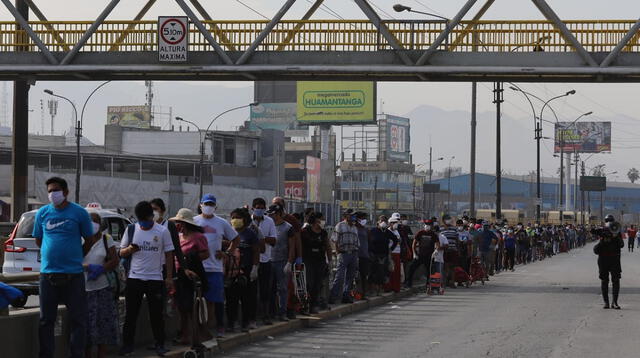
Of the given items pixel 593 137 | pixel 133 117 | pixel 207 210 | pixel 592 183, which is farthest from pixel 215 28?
pixel 593 137

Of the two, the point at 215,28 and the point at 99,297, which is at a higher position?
the point at 215,28

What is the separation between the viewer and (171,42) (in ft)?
86.9

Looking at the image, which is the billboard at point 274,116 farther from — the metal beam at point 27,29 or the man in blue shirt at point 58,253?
the man in blue shirt at point 58,253

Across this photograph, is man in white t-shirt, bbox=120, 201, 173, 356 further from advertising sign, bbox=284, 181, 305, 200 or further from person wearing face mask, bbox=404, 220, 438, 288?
advertising sign, bbox=284, 181, 305, 200

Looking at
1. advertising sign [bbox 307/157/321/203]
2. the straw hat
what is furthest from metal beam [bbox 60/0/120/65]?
advertising sign [bbox 307/157/321/203]

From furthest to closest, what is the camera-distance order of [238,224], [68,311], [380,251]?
[380,251], [238,224], [68,311]

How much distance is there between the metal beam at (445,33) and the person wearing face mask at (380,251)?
15.7ft

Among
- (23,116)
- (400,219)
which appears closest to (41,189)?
(23,116)

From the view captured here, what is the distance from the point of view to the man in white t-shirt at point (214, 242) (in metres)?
12.8

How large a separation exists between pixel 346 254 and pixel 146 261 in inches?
327

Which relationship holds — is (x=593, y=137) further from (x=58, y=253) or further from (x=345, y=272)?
(x=58, y=253)

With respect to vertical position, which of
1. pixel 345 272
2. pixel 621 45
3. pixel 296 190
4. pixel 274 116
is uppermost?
pixel 274 116

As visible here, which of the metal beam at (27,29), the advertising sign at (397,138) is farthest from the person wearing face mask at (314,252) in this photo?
the advertising sign at (397,138)

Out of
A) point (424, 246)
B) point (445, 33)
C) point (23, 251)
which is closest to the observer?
point (23, 251)
